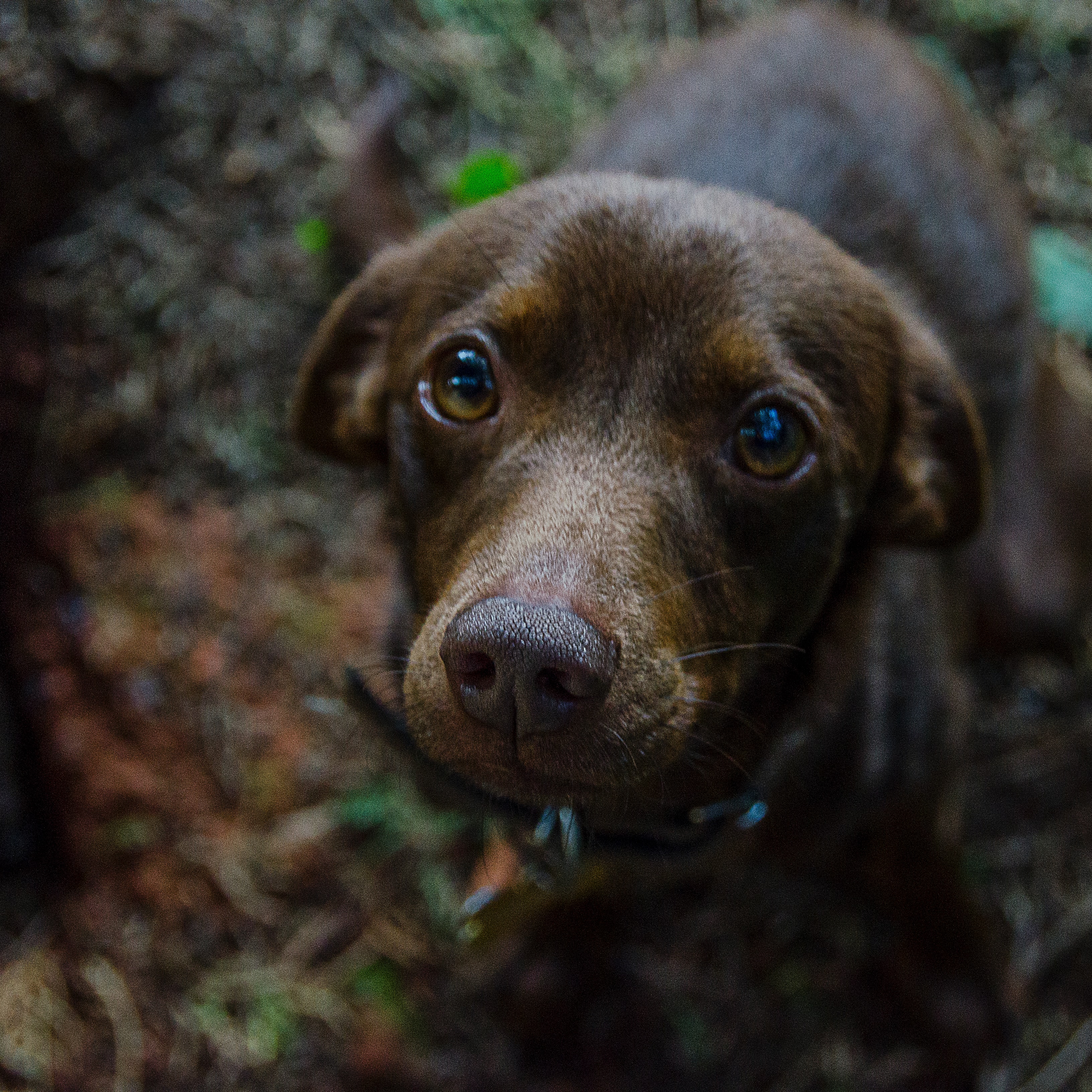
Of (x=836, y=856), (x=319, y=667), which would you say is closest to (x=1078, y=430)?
(x=836, y=856)

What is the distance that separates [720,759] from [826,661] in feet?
1.05

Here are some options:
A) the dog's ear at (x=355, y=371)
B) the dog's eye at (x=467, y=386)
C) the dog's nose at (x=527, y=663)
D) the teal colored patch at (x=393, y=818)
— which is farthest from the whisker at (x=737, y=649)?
the teal colored patch at (x=393, y=818)

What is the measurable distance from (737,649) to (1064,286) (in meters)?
2.60

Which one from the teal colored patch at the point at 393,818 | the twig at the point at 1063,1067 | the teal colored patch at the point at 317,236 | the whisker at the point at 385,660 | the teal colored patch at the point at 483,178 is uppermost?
the teal colored patch at the point at 483,178

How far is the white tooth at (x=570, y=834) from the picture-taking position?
81.1 inches

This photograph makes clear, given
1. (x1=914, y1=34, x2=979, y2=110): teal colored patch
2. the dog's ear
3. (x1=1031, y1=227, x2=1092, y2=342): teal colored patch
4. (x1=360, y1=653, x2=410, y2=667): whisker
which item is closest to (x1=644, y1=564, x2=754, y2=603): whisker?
(x1=360, y1=653, x2=410, y2=667): whisker

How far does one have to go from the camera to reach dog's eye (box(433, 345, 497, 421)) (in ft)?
6.24

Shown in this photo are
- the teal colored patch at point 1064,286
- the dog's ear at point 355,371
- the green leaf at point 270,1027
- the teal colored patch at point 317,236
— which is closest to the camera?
the dog's ear at point 355,371

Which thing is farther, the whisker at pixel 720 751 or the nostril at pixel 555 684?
the whisker at pixel 720 751

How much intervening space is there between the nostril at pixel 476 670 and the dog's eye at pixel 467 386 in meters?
0.53

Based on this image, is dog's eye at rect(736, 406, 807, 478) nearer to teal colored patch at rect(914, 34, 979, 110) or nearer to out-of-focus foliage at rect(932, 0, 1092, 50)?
teal colored patch at rect(914, 34, 979, 110)

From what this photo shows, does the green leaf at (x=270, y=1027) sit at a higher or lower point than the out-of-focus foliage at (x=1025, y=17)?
lower

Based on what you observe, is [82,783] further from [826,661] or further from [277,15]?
[277,15]

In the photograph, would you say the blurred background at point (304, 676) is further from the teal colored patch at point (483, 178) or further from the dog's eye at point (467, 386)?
the dog's eye at point (467, 386)
